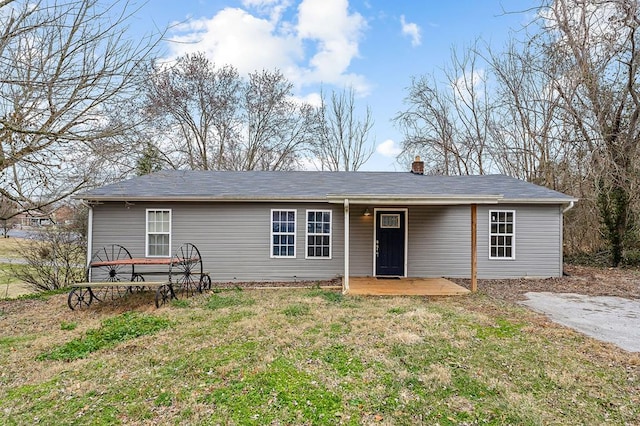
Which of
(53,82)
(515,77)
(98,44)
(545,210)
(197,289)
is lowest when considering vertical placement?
(197,289)

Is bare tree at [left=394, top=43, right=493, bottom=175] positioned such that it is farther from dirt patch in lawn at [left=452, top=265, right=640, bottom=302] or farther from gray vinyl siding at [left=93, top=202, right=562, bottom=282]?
gray vinyl siding at [left=93, top=202, right=562, bottom=282]

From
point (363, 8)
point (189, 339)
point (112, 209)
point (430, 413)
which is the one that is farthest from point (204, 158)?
point (430, 413)

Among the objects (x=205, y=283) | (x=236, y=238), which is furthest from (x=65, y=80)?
(x=236, y=238)

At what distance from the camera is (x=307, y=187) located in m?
10.3

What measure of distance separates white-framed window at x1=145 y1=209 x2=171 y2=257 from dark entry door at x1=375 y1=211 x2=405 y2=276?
6117 millimetres

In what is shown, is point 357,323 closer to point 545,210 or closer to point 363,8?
point 545,210

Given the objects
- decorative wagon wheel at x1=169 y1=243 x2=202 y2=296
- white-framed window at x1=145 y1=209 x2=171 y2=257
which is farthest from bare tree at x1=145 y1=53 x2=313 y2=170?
decorative wagon wheel at x1=169 y1=243 x2=202 y2=296

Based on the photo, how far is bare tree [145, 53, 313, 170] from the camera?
1939cm

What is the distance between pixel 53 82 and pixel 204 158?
15846mm

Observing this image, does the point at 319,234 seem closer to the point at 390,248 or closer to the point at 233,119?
the point at 390,248

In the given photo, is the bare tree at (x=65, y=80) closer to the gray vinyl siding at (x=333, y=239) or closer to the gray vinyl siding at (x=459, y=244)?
the gray vinyl siding at (x=333, y=239)

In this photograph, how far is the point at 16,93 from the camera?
474cm

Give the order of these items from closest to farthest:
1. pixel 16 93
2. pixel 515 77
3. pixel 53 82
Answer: pixel 53 82
pixel 16 93
pixel 515 77

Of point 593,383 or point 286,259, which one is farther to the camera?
point 286,259
